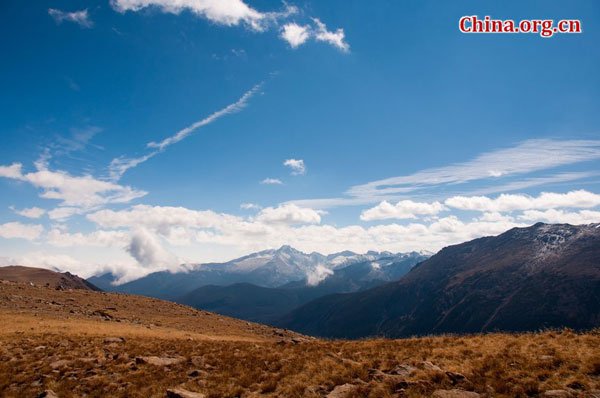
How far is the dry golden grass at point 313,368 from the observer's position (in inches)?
531

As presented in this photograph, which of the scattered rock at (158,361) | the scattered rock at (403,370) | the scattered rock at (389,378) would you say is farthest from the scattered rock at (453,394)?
the scattered rock at (158,361)

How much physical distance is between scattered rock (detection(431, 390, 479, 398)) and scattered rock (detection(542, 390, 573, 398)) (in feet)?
7.91

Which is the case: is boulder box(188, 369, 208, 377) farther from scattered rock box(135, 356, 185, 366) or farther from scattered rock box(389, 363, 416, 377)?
scattered rock box(389, 363, 416, 377)

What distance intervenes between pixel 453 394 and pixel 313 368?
25.9 feet

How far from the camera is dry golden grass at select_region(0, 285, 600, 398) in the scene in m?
13.5

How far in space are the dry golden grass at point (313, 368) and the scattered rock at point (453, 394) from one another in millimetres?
444

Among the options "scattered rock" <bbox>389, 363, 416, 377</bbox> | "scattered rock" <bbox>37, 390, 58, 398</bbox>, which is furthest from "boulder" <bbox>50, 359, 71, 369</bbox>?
"scattered rock" <bbox>389, 363, 416, 377</bbox>

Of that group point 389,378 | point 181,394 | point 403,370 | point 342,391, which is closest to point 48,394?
point 181,394

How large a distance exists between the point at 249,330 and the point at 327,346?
Answer: 32923 mm

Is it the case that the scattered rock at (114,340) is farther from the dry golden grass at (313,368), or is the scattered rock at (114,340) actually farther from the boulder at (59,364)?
the boulder at (59,364)

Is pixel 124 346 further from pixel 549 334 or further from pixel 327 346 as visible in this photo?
pixel 549 334

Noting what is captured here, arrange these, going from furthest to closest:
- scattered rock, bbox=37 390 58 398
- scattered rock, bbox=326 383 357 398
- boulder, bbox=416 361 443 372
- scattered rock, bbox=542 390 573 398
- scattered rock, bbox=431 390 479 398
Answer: boulder, bbox=416 361 443 372
scattered rock, bbox=37 390 58 398
scattered rock, bbox=326 383 357 398
scattered rock, bbox=431 390 479 398
scattered rock, bbox=542 390 573 398

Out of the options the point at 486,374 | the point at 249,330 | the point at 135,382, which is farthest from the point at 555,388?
the point at 249,330

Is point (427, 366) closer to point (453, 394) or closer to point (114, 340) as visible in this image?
point (453, 394)
